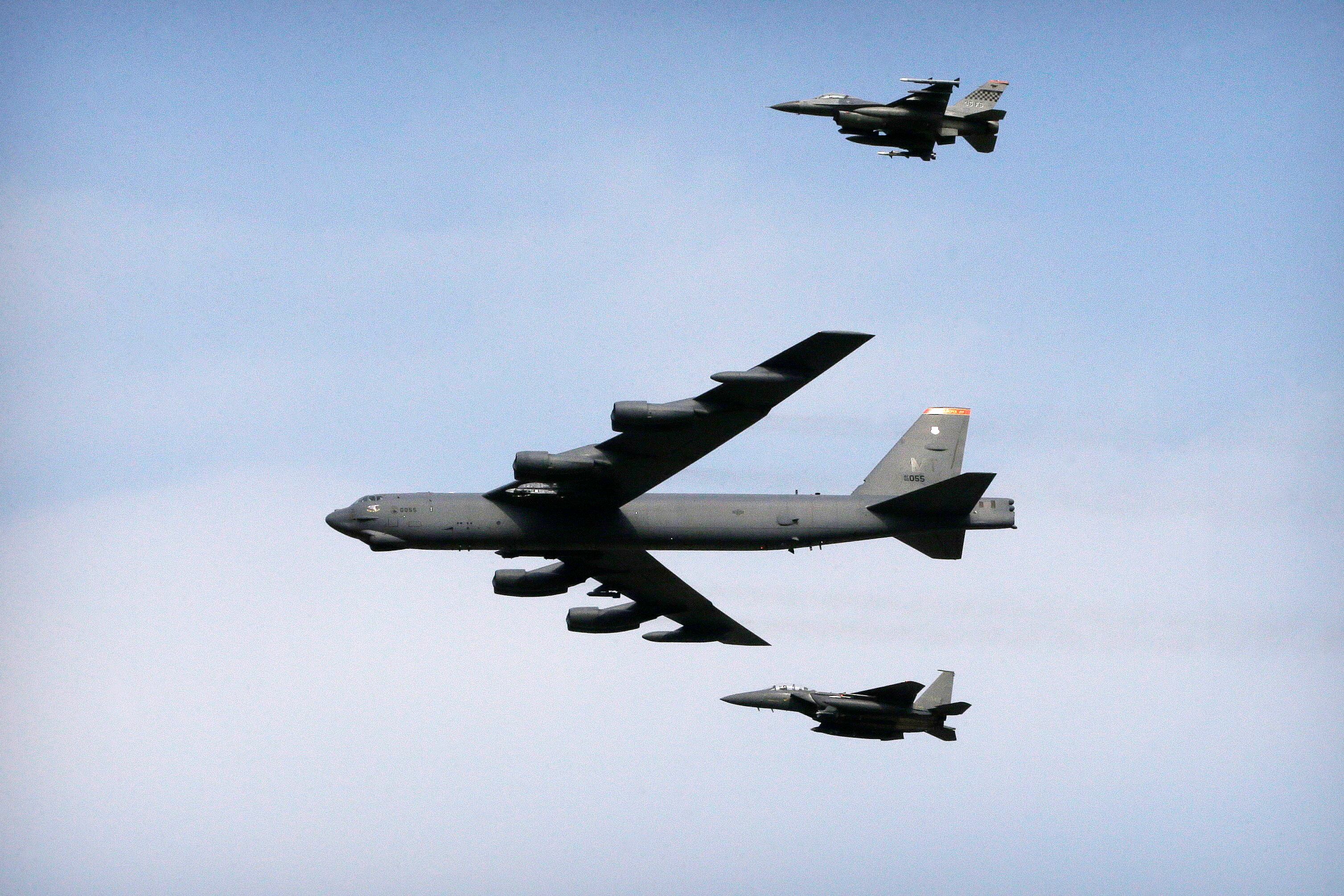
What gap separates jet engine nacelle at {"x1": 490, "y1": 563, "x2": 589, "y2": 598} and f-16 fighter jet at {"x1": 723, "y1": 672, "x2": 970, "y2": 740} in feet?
23.5

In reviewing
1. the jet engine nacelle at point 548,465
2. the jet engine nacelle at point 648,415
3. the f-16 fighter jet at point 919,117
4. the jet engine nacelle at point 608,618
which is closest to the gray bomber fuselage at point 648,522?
the jet engine nacelle at point 548,465

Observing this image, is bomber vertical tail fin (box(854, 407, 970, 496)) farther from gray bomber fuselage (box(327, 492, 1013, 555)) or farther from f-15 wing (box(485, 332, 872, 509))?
f-15 wing (box(485, 332, 872, 509))

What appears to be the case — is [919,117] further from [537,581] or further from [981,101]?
[537,581]

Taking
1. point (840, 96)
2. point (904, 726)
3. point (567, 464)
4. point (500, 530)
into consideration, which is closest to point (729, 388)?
point (567, 464)

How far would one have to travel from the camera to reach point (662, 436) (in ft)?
134

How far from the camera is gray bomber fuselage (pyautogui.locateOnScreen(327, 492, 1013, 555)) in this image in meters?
43.0

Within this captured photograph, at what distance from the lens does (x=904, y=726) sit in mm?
48938

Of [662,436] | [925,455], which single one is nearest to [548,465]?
[662,436]

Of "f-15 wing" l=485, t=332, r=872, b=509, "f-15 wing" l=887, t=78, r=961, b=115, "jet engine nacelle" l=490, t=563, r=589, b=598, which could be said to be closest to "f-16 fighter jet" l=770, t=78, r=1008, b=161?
"f-15 wing" l=887, t=78, r=961, b=115

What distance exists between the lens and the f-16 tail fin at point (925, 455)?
46.2 meters

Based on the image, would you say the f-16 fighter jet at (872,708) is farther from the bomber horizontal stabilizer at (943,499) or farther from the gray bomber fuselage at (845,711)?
the bomber horizontal stabilizer at (943,499)

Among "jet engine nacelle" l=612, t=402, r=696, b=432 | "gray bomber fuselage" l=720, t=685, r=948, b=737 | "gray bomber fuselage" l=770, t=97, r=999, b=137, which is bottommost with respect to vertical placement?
"gray bomber fuselage" l=720, t=685, r=948, b=737

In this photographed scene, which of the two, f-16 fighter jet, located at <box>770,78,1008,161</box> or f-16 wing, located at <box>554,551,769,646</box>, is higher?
f-16 fighter jet, located at <box>770,78,1008,161</box>

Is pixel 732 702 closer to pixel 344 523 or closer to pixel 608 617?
pixel 608 617
